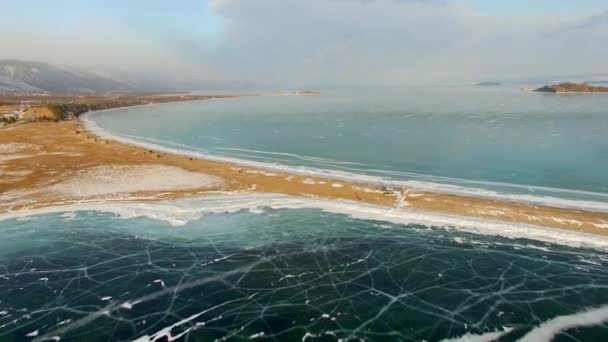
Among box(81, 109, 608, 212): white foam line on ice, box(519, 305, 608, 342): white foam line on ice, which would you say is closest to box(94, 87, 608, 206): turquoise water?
box(81, 109, 608, 212): white foam line on ice

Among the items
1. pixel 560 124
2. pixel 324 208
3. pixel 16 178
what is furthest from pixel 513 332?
pixel 560 124

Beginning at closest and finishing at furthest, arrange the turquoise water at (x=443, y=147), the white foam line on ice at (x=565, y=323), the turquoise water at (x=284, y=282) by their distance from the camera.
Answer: the white foam line on ice at (x=565, y=323) < the turquoise water at (x=284, y=282) < the turquoise water at (x=443, y=147)

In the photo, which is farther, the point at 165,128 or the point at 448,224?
the point at 165,128

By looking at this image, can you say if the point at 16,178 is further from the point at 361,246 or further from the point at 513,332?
the point at 513,332

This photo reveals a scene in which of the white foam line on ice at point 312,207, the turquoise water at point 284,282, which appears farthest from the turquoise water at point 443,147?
the turquoise water at point 284,282

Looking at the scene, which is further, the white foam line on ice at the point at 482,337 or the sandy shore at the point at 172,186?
the sandy shore at the point at 172,186

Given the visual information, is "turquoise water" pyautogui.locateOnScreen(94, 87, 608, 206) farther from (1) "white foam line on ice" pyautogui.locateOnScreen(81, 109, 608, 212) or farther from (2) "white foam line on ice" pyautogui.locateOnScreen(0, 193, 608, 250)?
(2) "white foam line on ice" pyautogui.locateOnScreen(0, 193, 608, 250)

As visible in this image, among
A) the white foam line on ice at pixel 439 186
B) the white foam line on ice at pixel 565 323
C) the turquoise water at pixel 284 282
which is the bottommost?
the white foam line on ice at pixel 565 323

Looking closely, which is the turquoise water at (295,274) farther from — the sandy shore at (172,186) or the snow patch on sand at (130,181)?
the snow patch on sand at (130,181)
